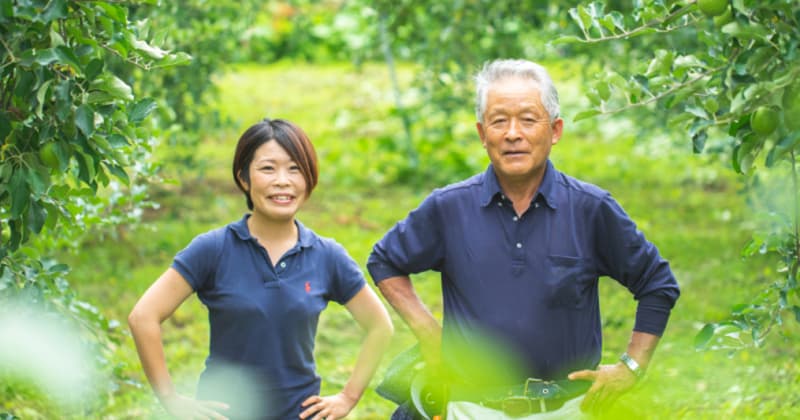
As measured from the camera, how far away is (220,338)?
3.35m

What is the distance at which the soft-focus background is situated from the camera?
2.80 metres

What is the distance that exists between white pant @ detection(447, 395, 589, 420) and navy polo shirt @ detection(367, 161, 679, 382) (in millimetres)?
99

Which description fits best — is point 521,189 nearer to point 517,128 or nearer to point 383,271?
point 517,128

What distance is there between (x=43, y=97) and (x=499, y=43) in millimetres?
5955

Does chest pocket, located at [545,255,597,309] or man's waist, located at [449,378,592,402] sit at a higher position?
chest pocket, located at [545,255,597,309]

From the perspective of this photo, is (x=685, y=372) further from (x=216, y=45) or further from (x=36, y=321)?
(x=216, y=45)

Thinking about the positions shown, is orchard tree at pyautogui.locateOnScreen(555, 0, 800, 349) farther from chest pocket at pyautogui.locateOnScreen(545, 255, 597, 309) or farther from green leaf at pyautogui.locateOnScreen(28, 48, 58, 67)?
green leaf at pyautogui.locateOnScreen(28, 48, 58, 67)

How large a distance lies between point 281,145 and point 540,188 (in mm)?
817

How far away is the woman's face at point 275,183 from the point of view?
3416mm

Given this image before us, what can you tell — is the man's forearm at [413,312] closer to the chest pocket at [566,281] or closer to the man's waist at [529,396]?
the man's waist at [529,396]

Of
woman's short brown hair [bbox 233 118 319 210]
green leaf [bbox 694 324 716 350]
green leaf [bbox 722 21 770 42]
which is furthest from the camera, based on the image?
woman's short brown hair [bbox 233 118 319 210]

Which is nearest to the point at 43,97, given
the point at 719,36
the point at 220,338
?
the point at 220,338

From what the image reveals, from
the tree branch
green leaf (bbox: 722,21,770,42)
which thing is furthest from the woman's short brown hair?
green leaf (bbox: 722,21,770,42)

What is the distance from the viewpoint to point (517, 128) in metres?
3.31
